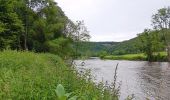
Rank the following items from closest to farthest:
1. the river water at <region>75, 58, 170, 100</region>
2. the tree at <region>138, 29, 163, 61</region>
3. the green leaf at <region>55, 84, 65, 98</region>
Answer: the green leaf at <region>55, 84, 65, 98</region> < the river water at <region>75, 58, 170, 100</region> < the tree at <region>138, 29, 163, 61</region>

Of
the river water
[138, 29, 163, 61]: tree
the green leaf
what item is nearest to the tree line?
the river water

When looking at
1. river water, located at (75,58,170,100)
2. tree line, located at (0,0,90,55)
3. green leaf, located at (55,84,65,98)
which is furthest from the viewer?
tree line, located at (0,0,90,55)

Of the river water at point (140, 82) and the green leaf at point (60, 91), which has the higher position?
the green leaf at point (60, 91)

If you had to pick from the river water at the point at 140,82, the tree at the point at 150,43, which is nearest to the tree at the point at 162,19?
the tree at the point at 150,43

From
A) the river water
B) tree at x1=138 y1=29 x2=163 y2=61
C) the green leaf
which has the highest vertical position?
tree at x1=138 y1=29 x2=163 y2=61

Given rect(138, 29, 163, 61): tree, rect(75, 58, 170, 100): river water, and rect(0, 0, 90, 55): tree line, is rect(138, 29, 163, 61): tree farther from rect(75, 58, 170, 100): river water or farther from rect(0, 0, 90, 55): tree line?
rect(75, 58, 170, 100): river water

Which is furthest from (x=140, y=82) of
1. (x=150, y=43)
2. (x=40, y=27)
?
(x=150, y=43)

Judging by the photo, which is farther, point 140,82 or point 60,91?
point 140,82

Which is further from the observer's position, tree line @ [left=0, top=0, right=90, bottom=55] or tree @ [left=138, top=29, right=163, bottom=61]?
tree @ [left=138, top=29, right=163, bottom=61]

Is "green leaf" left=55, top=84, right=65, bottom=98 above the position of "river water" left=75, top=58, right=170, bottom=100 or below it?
above

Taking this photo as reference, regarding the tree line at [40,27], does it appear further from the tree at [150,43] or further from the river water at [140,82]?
the tree at [150,43]

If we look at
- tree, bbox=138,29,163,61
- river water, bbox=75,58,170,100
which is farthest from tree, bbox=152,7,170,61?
river water, bbox=75,58,170,100

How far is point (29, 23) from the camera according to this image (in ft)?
173

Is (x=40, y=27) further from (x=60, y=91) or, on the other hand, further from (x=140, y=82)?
(x=60, y=91)
